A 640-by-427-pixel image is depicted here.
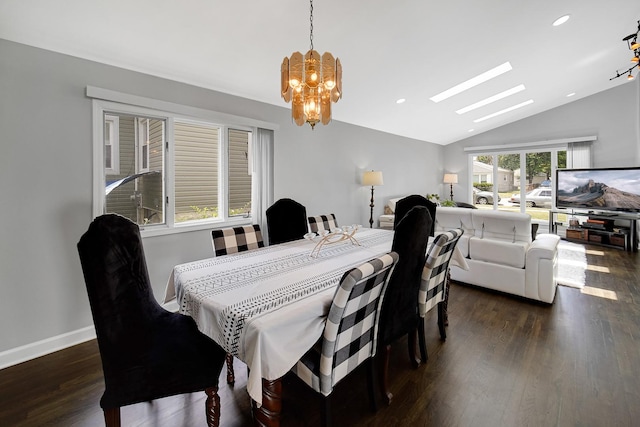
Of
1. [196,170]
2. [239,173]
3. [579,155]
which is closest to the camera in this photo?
[196,170]

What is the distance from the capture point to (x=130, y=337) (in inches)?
47.9

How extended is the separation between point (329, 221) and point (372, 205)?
229 centimetres

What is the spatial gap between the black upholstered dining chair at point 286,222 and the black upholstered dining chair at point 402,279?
1.45 m

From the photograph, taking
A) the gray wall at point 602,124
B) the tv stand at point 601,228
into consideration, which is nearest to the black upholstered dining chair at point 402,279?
the tv stand at point 601,228

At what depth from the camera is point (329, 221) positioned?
10.9ft

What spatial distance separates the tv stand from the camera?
525cm

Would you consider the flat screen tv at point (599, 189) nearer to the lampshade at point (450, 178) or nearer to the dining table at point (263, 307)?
the lampshade at point (450, 178)

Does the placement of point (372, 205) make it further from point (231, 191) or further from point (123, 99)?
point (123, 99)

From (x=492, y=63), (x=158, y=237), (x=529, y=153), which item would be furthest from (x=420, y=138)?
(x=158, y=237)

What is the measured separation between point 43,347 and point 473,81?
19.8 ft

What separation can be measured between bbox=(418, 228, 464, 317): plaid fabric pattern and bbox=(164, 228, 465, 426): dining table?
1.56 feet

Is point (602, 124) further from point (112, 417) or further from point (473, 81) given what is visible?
point (112, 417)

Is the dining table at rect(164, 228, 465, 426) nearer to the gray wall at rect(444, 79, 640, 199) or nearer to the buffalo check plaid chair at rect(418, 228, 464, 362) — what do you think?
the buffalo check plaid chair at rect(418, 228, 464, 362)

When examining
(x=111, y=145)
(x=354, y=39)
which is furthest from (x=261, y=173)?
(x=354, y=39)
